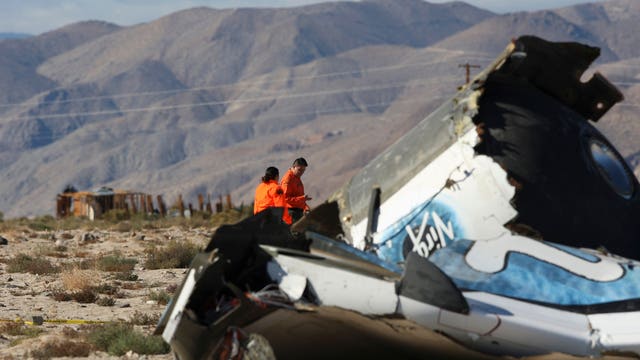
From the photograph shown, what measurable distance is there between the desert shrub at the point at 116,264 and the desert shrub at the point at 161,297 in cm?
464

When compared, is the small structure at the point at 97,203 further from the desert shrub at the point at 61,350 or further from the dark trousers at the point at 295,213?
the desert shrub at the point at 61,350

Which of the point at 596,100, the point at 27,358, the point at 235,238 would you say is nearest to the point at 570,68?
the point at 596,100

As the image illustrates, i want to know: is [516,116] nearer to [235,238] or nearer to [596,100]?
[596,100]

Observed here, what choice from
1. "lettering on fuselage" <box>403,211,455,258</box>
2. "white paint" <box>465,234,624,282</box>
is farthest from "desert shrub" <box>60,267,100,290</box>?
"white paint" <box>465,234,624,282</box>

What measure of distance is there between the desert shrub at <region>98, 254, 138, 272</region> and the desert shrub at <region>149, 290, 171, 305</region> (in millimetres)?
4644

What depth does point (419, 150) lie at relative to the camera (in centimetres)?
859

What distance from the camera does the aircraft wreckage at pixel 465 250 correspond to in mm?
7168

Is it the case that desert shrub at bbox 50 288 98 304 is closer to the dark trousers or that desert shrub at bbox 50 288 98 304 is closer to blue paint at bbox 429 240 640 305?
the dark trousers

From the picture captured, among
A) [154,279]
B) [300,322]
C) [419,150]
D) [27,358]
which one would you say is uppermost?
[419,150]

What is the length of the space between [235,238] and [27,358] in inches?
176

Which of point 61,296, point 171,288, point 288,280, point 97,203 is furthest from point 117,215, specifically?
point 288,280

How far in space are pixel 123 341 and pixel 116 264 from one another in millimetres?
10494

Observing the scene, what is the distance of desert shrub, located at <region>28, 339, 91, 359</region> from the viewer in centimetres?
1136

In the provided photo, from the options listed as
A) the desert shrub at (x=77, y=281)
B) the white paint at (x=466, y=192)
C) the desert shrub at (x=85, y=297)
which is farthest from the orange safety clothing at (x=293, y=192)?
the white paint at (x=466, y=192)
